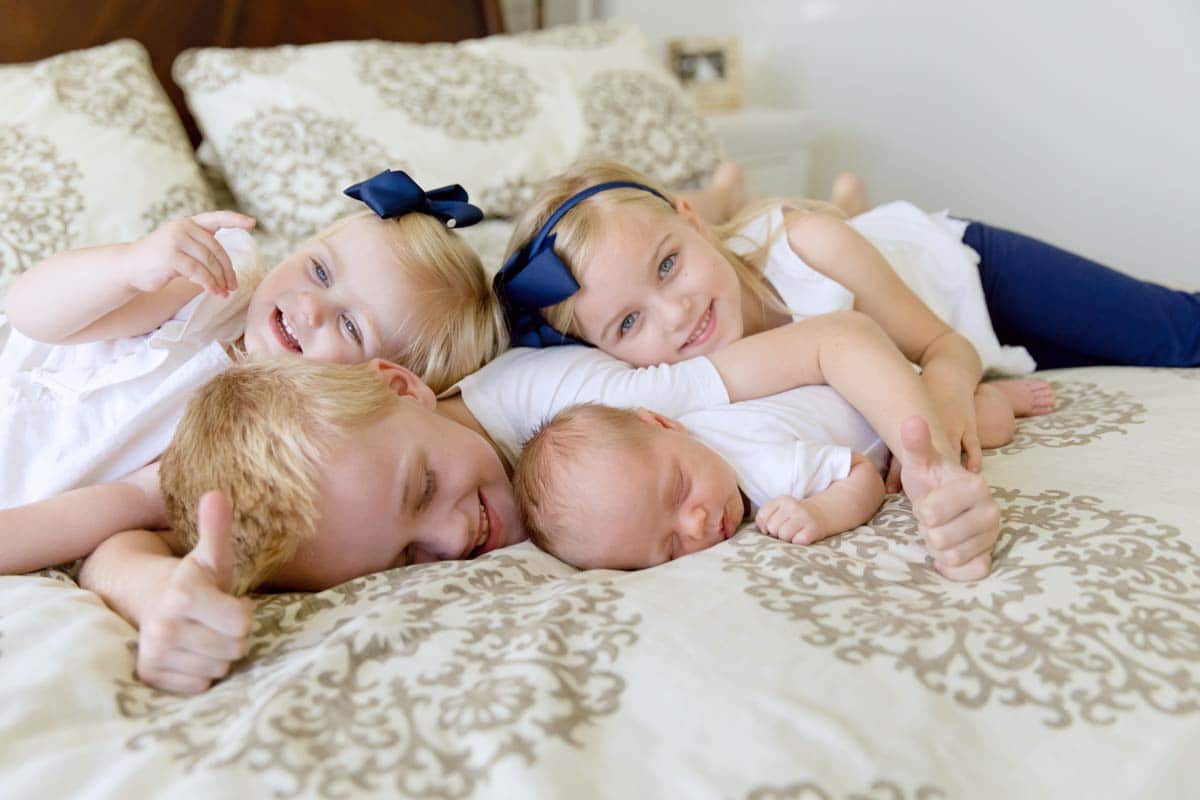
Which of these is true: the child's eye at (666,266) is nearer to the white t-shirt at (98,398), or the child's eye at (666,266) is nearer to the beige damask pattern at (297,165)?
the white t-shirt at (98,398)

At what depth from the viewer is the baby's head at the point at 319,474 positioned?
0.82 m

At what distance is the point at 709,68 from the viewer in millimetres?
3119

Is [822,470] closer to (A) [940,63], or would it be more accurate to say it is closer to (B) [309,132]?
(B) [309,132]

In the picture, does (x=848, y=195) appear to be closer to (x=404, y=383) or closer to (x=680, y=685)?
(x=404, y=383)

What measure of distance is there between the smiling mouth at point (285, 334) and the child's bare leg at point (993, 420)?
0.82 meters

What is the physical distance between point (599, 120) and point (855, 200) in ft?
2.03

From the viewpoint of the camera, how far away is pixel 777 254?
141cm

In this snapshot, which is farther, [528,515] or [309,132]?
[309,132]

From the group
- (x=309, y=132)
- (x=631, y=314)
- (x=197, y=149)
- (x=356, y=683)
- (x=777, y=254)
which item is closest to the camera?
(x=356, y=683)

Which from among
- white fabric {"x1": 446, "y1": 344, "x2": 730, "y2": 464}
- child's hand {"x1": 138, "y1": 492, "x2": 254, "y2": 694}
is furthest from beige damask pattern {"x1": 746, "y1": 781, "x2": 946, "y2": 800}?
white fabric {"x1": 446, "y1": 344, "x2": 730, "y2": 464}

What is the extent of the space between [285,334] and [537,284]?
33cm

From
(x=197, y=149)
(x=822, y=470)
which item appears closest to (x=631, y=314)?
(x=822, y=470)

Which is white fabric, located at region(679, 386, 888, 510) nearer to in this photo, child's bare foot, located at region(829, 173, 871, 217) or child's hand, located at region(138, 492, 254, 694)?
child's hand, located at region(138, 492, 254, 694)

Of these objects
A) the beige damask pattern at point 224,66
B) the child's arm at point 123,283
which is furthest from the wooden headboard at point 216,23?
the child's arm at point 123,283
